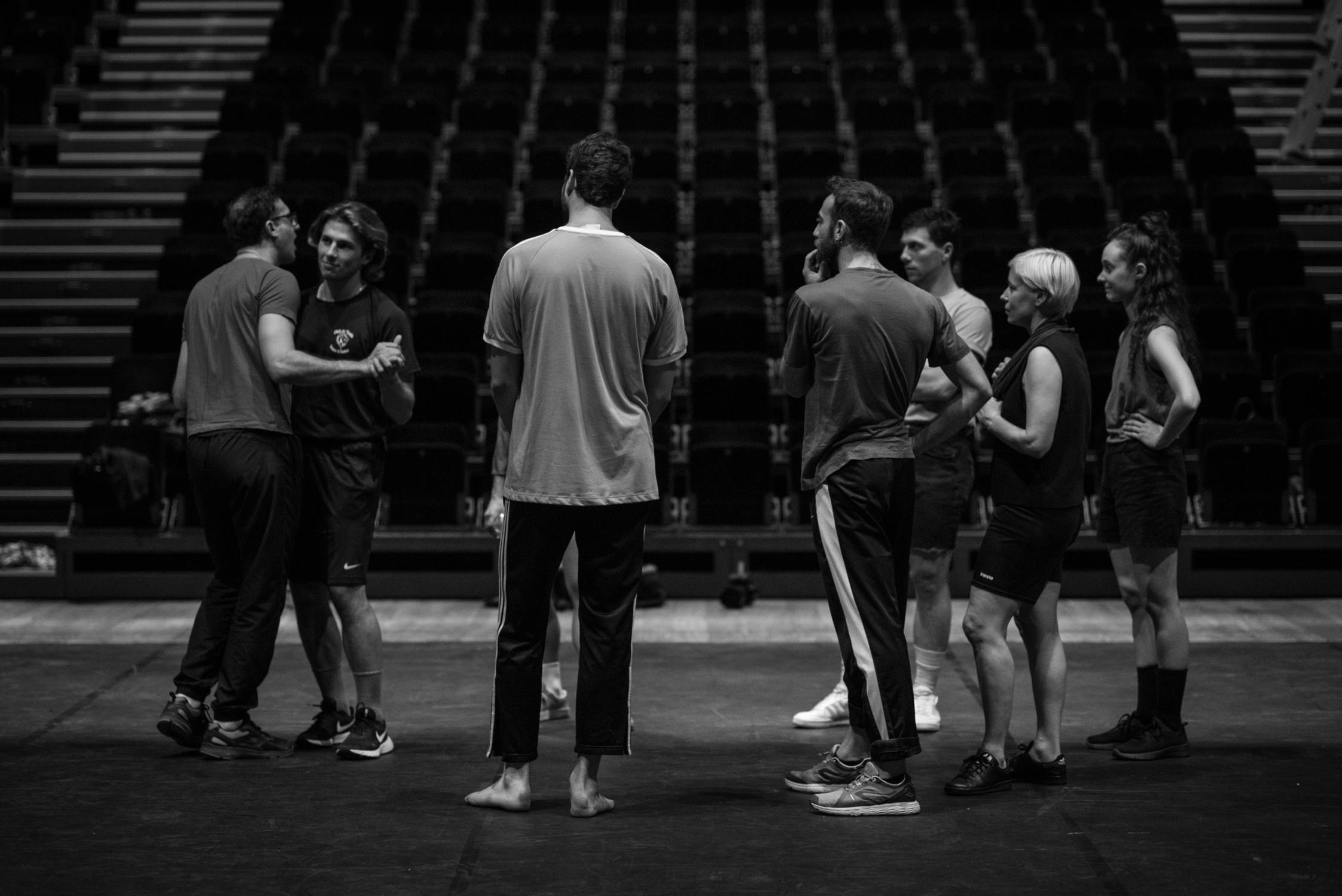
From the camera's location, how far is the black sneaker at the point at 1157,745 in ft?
12.3

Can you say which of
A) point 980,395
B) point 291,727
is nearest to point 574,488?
point 980,395

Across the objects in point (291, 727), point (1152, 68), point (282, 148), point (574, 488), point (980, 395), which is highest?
point (1152, 68)

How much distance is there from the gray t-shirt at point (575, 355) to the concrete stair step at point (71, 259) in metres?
6.48

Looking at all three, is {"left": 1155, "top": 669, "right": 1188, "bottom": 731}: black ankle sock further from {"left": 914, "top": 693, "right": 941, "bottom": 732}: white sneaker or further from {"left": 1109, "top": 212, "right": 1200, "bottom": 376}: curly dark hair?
{"left": 1109, "top": 212, "right": 1200, "bottom": 376}: curly dark hair

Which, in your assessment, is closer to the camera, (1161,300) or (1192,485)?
(1161,300)

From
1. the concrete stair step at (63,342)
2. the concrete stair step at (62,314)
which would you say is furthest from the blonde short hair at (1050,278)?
the concrete stair step at (62,314)

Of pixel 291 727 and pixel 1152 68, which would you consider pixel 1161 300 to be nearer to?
pixel 291 727

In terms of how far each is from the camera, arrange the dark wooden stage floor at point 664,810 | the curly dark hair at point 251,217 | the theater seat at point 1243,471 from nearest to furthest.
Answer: the dark wooden stage floor at point 664,810, the curly dark hair at point 251,217, the theater seat at point 1243,471

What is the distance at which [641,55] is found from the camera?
10328 mm

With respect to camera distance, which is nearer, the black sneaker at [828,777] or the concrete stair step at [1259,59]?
the black sneaker at [828,777]

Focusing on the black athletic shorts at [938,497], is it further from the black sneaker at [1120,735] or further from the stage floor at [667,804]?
the black sneaker at [1120,735]

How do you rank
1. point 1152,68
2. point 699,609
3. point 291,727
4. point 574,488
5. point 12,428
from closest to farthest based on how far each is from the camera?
point 574,488 → point 291,727 → point 699,609 → point 12,428 → point 1152,68

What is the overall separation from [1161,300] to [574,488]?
173 centimetres

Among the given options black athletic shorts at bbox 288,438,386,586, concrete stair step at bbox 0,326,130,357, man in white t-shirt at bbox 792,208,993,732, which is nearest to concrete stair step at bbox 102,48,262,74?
concrete stair step at bbox 0,326,130,357
